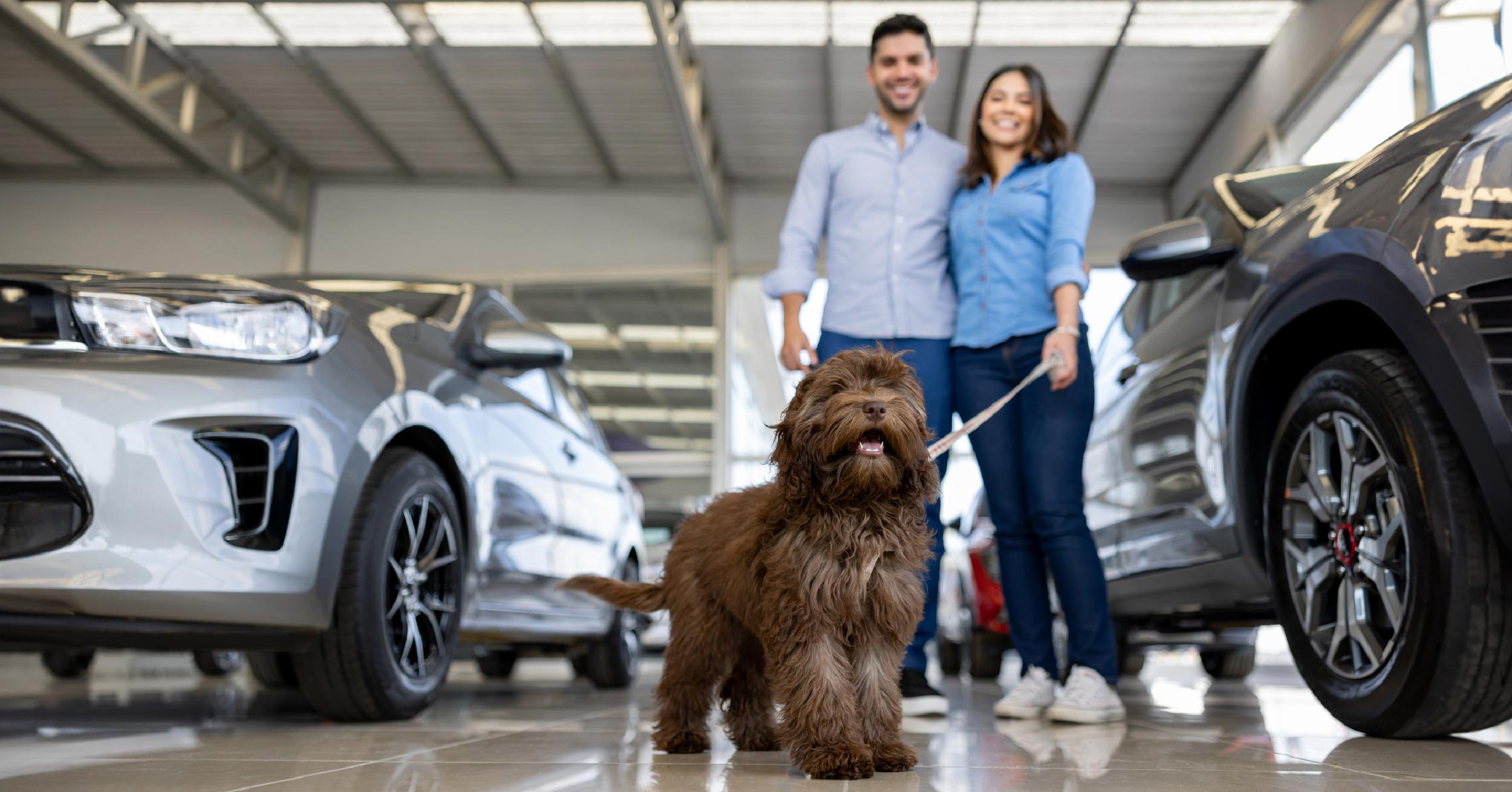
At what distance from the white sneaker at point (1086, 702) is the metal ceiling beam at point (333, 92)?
469 inches

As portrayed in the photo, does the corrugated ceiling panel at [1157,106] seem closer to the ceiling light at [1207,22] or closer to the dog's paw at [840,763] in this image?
the ceiling light at [1207,22]

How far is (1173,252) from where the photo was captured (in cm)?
323

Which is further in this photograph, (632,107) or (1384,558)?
(632,107)

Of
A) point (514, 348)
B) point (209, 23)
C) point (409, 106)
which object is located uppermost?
point (209, 23)

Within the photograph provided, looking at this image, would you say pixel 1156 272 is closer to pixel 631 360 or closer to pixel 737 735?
pixel 737 735

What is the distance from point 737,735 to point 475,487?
1.44m

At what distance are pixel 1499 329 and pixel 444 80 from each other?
1306 centimetres

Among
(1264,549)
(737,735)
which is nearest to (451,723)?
(737,735)

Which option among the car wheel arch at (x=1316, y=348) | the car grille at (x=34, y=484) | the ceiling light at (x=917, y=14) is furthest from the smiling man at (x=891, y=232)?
the ceiling light at (x=917, y=14)

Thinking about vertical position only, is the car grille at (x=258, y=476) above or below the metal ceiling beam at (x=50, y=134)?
below

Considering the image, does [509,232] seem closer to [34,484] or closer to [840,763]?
[34,484]

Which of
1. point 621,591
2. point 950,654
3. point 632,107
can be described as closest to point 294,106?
point 632,107

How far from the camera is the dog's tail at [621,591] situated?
8.93 feet

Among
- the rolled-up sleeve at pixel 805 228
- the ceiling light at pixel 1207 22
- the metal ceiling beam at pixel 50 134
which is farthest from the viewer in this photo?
the metal ceiling beam at pixel 50 134
